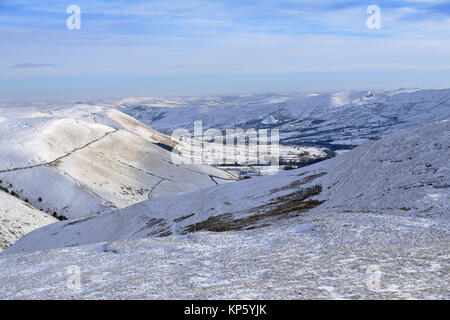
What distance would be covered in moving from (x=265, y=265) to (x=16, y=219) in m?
79.0

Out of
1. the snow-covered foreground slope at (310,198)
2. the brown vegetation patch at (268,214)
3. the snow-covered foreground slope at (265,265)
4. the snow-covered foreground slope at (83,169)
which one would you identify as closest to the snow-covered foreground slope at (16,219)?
the snow-covered foreground slope at (83,169)

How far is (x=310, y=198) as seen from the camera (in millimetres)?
52625

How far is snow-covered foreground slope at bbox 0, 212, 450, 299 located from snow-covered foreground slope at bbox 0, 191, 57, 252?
4830 centimetres

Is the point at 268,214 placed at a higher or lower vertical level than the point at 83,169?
higher

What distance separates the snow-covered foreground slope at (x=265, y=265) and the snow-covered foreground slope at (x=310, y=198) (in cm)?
784

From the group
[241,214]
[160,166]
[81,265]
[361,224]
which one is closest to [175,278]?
[81,265]

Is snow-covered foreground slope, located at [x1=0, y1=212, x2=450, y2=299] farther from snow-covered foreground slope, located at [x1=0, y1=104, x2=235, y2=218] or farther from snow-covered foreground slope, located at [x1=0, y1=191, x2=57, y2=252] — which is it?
snow-covered foreground slope, located at [x1=0, y1=104, x2=235, y2=218]

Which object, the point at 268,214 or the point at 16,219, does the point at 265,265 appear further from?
the point at 16,219

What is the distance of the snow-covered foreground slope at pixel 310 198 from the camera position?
40.3 metres

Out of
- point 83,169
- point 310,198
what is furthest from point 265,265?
point 83,169

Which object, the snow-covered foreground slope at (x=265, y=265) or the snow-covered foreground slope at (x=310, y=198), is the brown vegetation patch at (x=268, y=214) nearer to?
the snow-covered foreground slope at (x=310, y=198)
